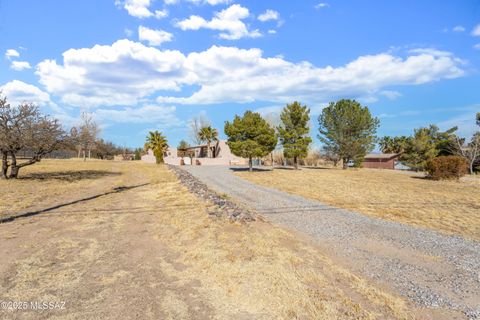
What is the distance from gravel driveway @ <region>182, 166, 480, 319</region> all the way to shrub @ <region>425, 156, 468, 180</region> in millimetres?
19127

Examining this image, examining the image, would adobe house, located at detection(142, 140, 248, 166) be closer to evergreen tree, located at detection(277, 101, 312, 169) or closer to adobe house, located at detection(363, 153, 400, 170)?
evergreen tree, located at detection(277, 101, 312, 169)

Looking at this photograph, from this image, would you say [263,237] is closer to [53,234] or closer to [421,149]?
[53,234]

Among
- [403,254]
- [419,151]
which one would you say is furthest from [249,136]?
[419,151]

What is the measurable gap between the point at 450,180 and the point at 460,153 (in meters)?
21.1

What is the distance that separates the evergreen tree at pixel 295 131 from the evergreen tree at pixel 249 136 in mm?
4975

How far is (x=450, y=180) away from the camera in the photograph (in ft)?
78.4

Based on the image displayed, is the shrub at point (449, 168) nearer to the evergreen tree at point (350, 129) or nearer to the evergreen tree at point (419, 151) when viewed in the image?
the evergreen tree at point (350, 129)

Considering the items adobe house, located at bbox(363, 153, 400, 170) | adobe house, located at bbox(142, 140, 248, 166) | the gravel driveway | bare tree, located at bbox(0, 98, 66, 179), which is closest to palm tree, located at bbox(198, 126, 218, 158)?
adobe house, located at bbox(142, 140, 248, 166)

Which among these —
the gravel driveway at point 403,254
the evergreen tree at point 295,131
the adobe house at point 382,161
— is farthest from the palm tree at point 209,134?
the gravel driveway at point 403,254

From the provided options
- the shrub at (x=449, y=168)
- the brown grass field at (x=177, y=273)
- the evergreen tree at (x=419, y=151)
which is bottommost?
the brown grass field at (x=177, y=273)

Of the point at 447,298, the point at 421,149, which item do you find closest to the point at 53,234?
the point at 447,298

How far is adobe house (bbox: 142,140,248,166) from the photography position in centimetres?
4766

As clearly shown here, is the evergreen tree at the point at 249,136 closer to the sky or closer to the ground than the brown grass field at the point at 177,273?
closer to the sky

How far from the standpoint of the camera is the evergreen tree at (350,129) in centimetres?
3609
